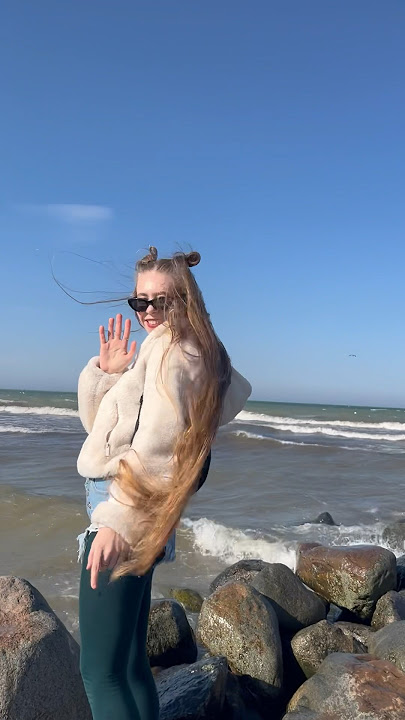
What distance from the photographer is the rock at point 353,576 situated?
18.7 ft

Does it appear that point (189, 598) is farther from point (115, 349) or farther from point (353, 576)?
point (115, 349)

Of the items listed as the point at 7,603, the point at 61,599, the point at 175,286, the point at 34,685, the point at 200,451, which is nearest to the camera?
the point at 200,451

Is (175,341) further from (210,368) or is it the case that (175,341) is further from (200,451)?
(200,451)

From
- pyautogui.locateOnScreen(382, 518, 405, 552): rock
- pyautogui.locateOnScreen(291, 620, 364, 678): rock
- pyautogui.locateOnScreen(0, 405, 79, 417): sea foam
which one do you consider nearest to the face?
pyautogui.locateOnScreen(291, 620, 364, 678): rock

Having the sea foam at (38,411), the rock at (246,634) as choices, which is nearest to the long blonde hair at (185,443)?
the rock at (246,634)

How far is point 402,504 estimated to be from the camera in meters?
11.7

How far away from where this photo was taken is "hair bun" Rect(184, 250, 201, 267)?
2.53 meters

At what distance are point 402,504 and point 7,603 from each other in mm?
9757

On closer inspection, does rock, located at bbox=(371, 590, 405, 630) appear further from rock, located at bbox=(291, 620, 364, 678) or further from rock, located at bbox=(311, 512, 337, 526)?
rock, located at bbox=(311, 512, 337, 526)

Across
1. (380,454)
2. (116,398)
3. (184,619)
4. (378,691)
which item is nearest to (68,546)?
(184,619)

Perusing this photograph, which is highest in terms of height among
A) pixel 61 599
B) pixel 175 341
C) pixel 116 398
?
pixel 175 341

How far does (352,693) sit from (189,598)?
2.99 meters

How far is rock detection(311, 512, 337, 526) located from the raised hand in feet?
26.0

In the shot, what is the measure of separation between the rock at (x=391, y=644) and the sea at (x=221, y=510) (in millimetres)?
1821
